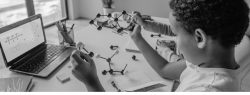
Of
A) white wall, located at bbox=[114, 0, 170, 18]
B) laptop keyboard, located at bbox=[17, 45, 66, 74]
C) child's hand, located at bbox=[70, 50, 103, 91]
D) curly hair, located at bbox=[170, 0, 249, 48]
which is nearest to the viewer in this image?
curly hair, located at bbox=[170, 0, 249, 48]

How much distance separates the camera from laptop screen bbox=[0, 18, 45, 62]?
3.63ft

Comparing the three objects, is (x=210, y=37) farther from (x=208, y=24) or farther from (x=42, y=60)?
(x=42, y=60)

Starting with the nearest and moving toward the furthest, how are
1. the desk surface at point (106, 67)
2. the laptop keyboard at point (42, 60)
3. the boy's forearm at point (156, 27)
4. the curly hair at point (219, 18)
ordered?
1. the curly hair at point (219, 18)
2. the desk surface at point (106, 67)
3. the laptop keyboard at point (42, 60)
4. the boy's forearm at point (156, 27)

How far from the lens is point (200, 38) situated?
Answer: 749 mm

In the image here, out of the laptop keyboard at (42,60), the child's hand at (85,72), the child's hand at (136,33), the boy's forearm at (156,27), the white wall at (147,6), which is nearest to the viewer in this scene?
the child's hand at (85,72)

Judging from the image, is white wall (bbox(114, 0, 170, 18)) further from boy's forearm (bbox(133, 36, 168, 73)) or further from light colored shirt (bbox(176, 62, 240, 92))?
light colored shirt (bbox(176, 62, 240, 92))

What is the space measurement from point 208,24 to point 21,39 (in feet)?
3.28

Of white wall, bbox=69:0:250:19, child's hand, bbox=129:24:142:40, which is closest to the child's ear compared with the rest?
child's hand, bbox=129:24:142:40

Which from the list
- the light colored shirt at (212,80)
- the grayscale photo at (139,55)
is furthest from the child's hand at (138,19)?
the light colored shirt at (212,80)

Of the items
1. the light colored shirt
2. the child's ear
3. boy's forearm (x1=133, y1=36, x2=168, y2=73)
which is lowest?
boy's forearm (x1=133, y1=36, x2=168, y2=73)

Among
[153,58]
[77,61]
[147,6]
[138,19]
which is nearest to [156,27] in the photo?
[138,19]

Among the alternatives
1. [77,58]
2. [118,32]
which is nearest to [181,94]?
[77,58]

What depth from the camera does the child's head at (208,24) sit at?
2.26 feet

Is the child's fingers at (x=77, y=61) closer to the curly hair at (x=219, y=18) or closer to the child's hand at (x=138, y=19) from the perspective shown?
the curly hair at (x=219, y=18)
